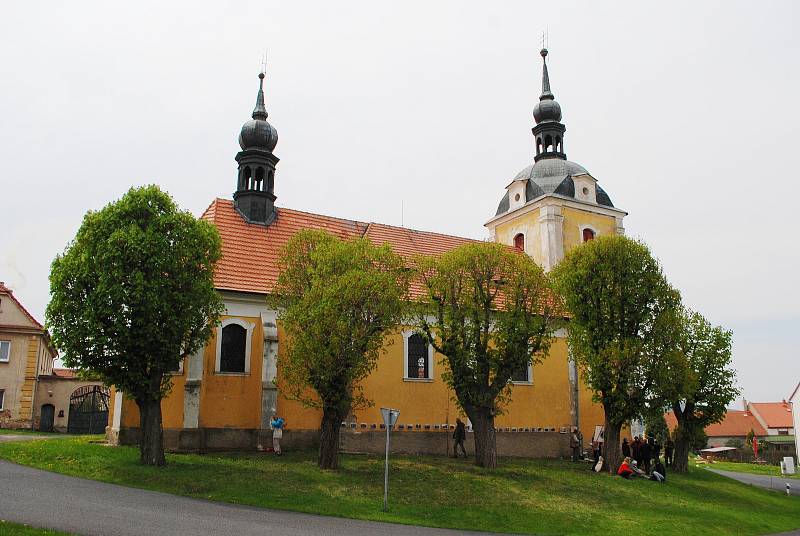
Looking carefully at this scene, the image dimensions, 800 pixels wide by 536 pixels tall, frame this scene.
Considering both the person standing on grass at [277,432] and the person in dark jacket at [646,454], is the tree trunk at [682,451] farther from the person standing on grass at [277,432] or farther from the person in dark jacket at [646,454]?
the person standing on grass at [277,432]

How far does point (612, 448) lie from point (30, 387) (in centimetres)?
3333

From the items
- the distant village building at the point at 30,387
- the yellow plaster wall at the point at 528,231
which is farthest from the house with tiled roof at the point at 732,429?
the distant village building at the point at 30,387

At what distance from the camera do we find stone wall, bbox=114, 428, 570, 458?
75.6 ft

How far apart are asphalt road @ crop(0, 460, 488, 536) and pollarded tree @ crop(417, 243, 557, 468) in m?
8.66

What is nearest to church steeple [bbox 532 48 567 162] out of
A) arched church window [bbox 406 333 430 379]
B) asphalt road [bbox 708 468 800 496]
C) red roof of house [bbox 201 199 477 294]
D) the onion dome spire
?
the onion dome spire

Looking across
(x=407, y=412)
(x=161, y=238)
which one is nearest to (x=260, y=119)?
(x=161, y=238)

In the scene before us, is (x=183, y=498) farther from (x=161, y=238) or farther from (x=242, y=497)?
(x=161, y=238)

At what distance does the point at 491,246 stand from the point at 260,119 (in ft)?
45.9

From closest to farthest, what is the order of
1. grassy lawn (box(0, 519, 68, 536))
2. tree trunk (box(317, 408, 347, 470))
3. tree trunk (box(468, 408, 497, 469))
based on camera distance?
grassy lawn (box(0, 519, 68, 536)) → tree trunk (box(317, 408, 347, 470)) → tree trunk (box(468, 408, 497, 469))

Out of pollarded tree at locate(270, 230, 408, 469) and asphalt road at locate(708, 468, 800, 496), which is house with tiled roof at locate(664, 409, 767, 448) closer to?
asphalt road at locate(708, 468, 800, 496)

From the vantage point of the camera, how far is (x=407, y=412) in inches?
1077

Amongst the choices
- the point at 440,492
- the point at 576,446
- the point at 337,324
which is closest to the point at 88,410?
the point at 337,324

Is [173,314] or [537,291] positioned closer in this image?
[173,314]

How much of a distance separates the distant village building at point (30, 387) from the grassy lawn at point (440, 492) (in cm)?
1901
